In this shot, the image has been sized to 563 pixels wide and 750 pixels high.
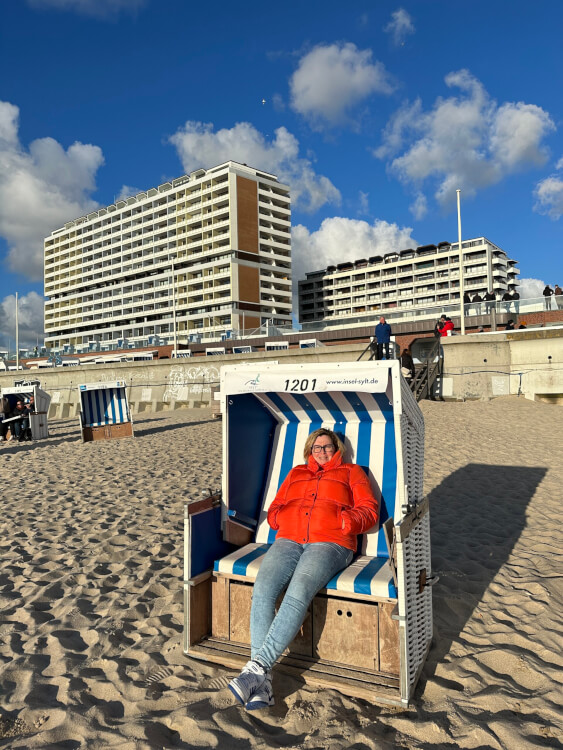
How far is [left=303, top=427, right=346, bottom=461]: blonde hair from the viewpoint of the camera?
3639 millimetres

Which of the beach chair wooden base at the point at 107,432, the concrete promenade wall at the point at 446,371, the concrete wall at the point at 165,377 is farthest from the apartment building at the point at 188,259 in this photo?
the beach chair wooden base at the point at 107,432

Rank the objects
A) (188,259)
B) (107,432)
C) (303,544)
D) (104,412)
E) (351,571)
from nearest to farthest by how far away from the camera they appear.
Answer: (351,571)
(303,544)
(107,432)
(104,412)
(188,259)

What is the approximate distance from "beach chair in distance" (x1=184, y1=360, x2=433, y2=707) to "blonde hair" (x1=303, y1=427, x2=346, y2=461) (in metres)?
0.22

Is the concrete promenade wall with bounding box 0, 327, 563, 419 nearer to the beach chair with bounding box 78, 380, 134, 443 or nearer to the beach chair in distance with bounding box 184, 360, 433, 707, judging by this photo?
the beach chair with bounding box 78, 380, 134, 443

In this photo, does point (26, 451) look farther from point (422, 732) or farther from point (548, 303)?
point (548, 303)

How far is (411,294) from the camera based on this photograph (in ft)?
294

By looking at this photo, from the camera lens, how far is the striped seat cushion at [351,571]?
2.78 meters

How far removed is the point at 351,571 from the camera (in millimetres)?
3020

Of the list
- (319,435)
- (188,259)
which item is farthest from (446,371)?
(188,259)

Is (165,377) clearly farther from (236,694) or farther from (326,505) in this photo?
(236,694)

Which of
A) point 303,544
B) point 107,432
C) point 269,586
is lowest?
point 107,432

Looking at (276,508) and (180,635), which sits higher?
(276,508)

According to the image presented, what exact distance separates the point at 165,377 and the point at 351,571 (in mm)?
23400

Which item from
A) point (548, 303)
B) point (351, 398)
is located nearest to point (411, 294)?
point (548, 303)
